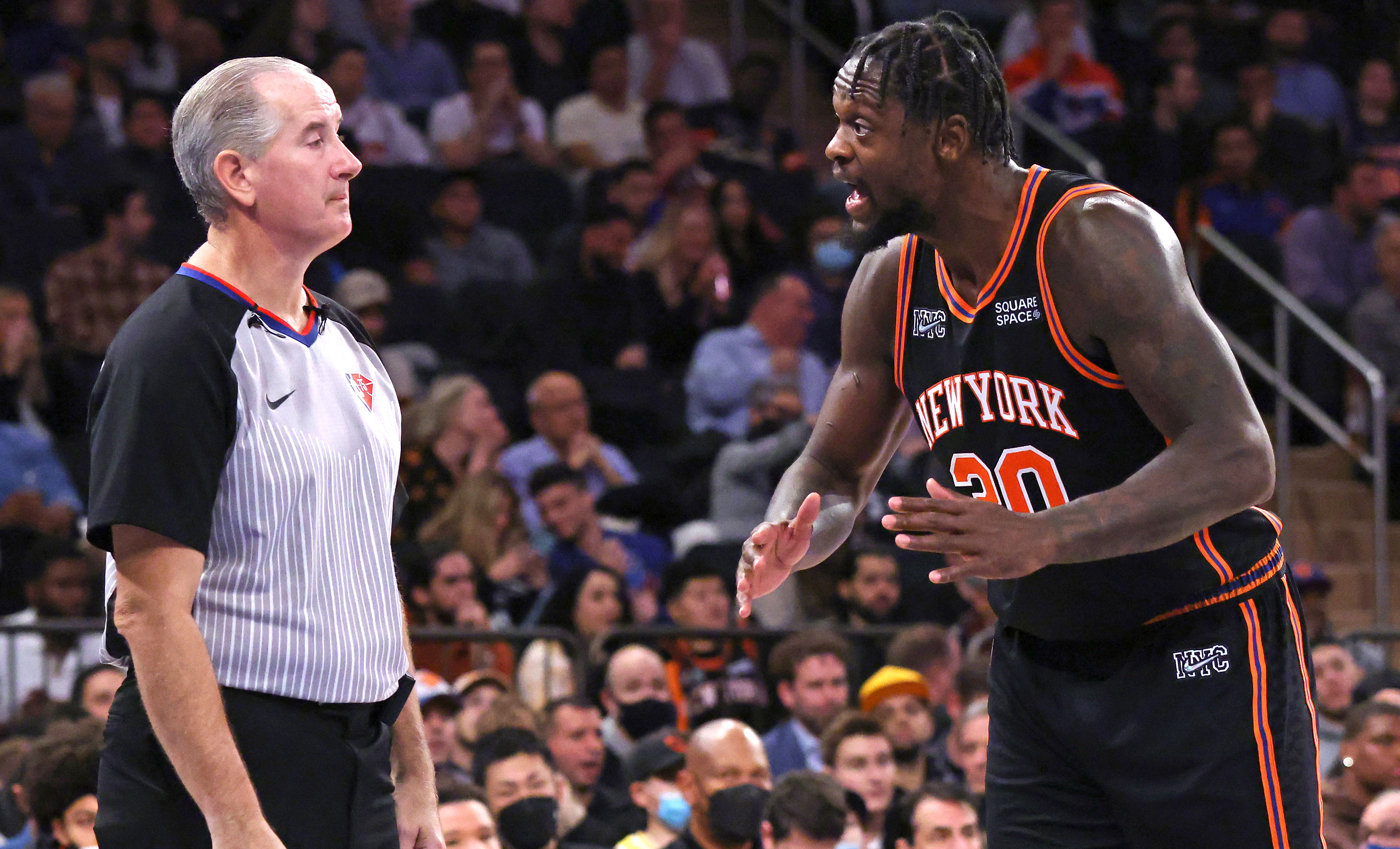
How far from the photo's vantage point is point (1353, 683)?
23.4 feet

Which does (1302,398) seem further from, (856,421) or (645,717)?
(856,421)

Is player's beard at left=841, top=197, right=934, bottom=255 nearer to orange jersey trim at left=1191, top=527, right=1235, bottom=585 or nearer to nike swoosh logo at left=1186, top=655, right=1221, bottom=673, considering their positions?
orange jersey trim at left=1191, top=527, right=1235, bottom=585

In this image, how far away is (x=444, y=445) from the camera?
8.23 metres

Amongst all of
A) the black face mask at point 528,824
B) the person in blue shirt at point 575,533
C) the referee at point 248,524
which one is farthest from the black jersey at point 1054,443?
the person in blue shirt at point 575,533

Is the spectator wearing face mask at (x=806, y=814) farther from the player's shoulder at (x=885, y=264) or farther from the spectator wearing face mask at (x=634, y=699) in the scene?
the player's shoulder at (x=885, y=264)

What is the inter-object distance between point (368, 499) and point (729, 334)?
647 cm

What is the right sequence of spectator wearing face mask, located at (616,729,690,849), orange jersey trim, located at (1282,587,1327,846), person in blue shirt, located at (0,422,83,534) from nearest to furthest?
orange jersey trim, located at (1282,587,1327,846) < spectator wearing face mask, located at (616,729,690,849) < person in blue shirt, located at (0,422,83,534)

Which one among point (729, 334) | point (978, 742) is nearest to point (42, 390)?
point (729, 334)

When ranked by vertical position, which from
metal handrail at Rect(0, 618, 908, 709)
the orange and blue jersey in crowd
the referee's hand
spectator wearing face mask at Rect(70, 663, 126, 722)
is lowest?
spectator wearing face mask at Rect(70, 663, 126, 722)

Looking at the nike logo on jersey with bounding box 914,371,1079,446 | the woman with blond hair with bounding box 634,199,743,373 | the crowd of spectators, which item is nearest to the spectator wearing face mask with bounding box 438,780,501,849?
the crowd of spectators

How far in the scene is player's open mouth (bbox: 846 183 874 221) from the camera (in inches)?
129

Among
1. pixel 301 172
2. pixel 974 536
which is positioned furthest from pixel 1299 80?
pixel 301 172

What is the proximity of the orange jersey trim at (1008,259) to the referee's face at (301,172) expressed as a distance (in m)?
1.15

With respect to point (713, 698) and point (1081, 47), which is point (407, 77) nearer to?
point (1081, 47)
